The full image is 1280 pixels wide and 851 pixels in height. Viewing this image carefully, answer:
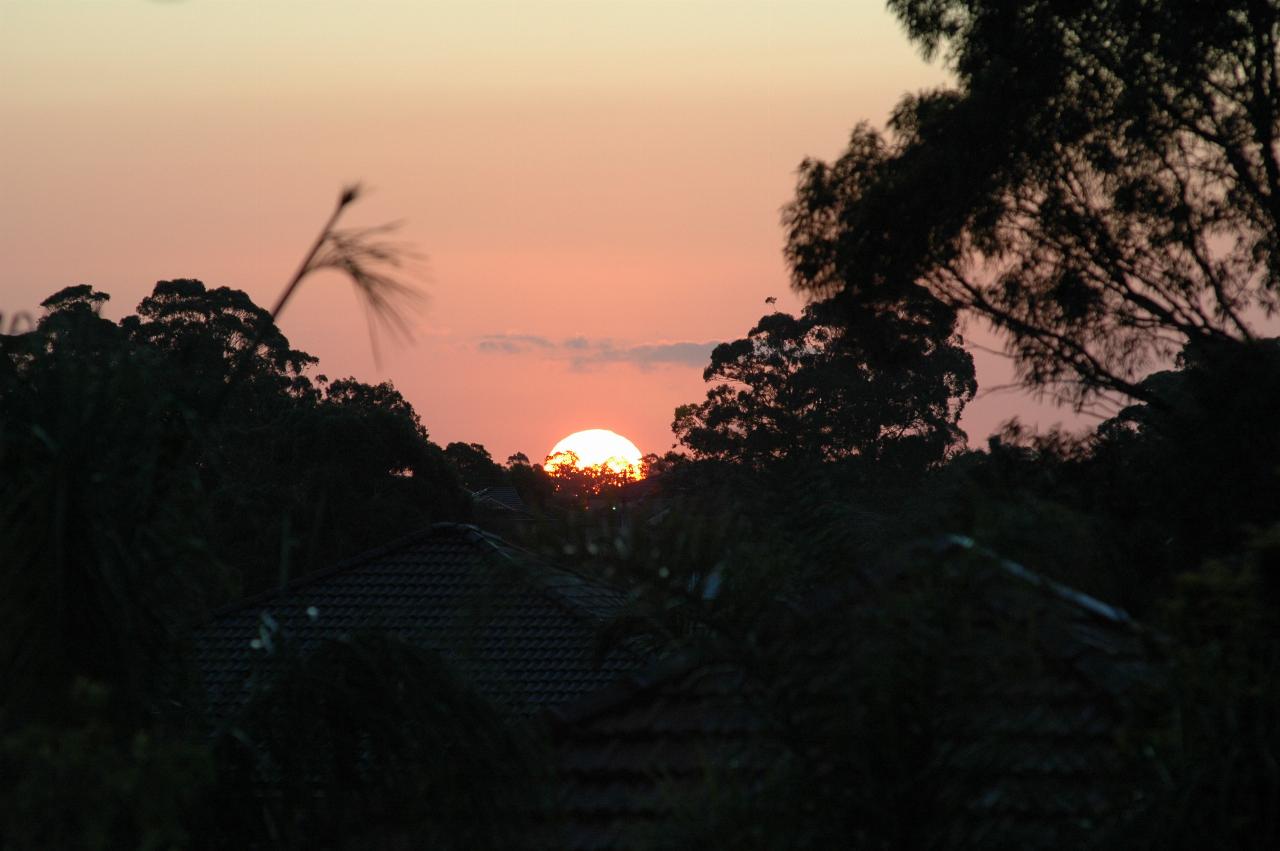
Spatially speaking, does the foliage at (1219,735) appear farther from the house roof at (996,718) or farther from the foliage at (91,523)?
the foliage at (91,523)

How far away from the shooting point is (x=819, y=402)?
51250 mm

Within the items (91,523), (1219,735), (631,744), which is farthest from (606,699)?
(1219,735)

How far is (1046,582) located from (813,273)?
14.8m

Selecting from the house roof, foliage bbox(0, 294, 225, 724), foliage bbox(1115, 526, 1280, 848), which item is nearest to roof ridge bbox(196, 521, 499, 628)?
the house roof

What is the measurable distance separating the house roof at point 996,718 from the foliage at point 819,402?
4034 centimetres

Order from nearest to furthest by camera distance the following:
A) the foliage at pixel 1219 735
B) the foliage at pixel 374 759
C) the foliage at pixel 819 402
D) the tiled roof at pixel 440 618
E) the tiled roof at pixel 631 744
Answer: the foliage at pixel 1219 735
the foliage at pixel 374 759
the tiled roof at pixel 631 744
the tiled roof at pixel 440 618
the foliage at pixel 819 402

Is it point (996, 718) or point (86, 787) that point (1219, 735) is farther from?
point (86, 787)

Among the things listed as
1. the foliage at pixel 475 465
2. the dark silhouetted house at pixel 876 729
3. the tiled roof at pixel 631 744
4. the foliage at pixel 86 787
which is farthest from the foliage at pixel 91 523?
the foliage at pixel 475 465

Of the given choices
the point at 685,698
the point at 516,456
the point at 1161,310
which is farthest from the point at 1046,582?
the point at 516,456

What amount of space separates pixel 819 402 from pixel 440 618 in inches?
1382

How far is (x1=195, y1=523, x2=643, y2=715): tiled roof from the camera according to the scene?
16.2 meters

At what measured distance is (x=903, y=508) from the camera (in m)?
6.62

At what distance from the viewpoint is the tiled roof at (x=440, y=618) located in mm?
16234

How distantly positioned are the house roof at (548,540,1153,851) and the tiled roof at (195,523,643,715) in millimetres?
7252
